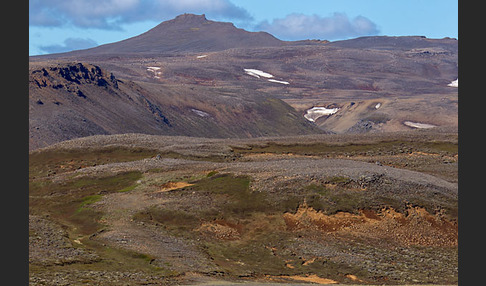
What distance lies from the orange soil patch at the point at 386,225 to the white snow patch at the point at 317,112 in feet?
440

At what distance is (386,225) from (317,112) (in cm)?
14031

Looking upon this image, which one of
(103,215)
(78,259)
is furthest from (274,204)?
(78,259)

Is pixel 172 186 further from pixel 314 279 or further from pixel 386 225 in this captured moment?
pixel 314 279

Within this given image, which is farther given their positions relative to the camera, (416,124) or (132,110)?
(416,124)

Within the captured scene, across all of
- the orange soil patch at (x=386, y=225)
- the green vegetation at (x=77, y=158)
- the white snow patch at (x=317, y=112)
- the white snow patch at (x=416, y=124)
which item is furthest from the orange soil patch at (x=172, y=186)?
the white snow patch at (x=317, y=112)

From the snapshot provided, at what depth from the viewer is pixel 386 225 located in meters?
39.0

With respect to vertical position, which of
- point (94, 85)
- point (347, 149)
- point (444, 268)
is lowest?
point (444, 268)

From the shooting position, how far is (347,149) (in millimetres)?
66250

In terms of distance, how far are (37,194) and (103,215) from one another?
10.7 m

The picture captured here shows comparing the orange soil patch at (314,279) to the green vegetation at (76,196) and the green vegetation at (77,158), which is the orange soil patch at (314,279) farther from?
the green vegetation at (77,158)

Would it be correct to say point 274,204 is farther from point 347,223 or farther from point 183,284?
point 183,284

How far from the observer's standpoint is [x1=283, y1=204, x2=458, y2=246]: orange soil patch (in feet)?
124

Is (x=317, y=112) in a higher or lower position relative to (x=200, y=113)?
higher

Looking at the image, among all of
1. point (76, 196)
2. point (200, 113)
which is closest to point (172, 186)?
point (76, 196)
